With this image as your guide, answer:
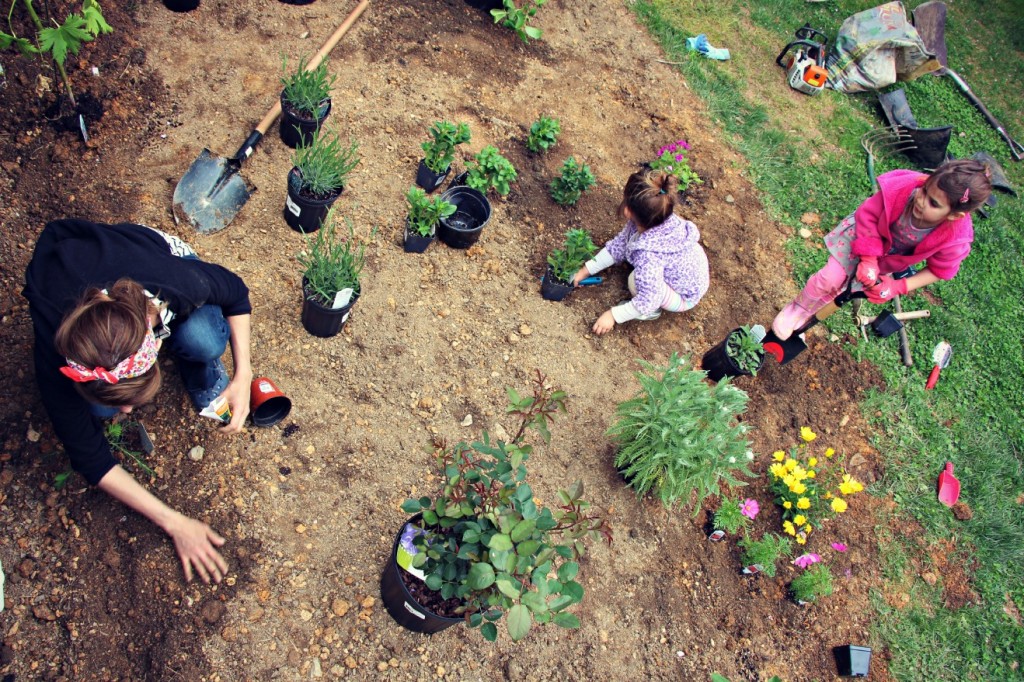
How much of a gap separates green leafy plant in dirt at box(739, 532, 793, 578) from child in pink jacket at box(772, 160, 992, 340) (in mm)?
1261

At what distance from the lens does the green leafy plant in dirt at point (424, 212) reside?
3.42 m

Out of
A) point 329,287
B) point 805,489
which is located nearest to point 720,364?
point 805,489

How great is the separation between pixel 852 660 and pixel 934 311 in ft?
8.63

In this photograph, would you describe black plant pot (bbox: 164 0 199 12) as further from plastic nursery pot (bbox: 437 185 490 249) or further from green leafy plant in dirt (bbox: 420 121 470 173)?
plastic nursery pot (bbox: 437 185 490 249)

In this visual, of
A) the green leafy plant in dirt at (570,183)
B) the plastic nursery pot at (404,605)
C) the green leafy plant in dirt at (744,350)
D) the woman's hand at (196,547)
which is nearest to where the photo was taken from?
the plastic nursery pot at (404,605)

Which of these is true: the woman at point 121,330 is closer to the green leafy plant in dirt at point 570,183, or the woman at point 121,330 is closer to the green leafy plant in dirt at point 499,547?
the green leafy plant in dirt at point 499,547

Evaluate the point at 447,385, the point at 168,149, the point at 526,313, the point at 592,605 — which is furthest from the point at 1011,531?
the point at 168,149

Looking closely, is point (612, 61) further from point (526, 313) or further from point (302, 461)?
point (302, 461)

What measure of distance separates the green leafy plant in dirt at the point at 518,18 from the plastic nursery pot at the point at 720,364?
2.70m

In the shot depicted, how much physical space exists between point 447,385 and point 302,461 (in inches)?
30.8

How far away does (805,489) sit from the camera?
10.9ft

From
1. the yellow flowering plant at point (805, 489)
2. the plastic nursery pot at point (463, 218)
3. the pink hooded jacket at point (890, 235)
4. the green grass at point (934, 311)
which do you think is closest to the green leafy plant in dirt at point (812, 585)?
the yellow flowering plant at point (805, 489)

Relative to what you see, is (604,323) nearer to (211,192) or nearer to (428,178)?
(428,178)

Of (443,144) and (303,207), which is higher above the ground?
(443,144)
